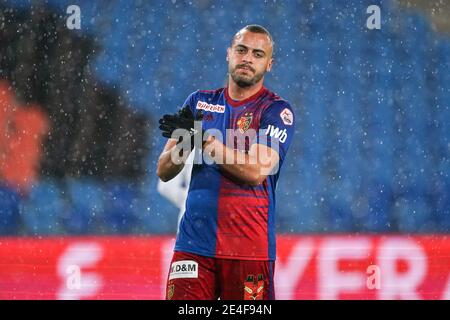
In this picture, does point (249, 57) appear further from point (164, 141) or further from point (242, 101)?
point (164, 141)

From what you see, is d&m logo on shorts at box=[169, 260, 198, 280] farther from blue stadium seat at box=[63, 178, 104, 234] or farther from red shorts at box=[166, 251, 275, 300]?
blue stadium seat at box=[63, 178, 104, 234]

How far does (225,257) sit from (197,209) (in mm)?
223

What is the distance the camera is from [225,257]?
319cm

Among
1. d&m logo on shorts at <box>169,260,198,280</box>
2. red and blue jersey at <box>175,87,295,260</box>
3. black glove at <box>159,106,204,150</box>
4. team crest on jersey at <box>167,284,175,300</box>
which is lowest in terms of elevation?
team crest on jersey at <box>167,284,175,300</box>

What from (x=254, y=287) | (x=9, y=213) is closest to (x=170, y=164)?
(x=254, y=287)

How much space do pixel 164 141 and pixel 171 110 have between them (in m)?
0.20

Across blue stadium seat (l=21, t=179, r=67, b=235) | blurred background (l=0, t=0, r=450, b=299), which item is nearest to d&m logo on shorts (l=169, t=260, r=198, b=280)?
blurred background (l=0, t=0, r=450, b=299)

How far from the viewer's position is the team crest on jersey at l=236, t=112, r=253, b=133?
331cm

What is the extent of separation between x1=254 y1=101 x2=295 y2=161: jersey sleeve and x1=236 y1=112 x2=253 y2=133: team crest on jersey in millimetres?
49

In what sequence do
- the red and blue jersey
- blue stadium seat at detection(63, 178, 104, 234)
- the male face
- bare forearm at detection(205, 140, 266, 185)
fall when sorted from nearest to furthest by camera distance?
bare forearm at detection(205, 140, 266, 185), the red and blue jersey, the male face, blue stadium seat at detection(63, 178, 104, 234)

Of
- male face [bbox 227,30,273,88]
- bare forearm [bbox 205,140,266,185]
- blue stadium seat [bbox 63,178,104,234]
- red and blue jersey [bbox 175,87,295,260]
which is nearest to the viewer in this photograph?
bare forearm [bbox 205,140,266,185]

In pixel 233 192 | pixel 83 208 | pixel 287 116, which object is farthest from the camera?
pixel 83 208

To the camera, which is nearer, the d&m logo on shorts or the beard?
the d&m logo on shorts

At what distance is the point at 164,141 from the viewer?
5.19 m
